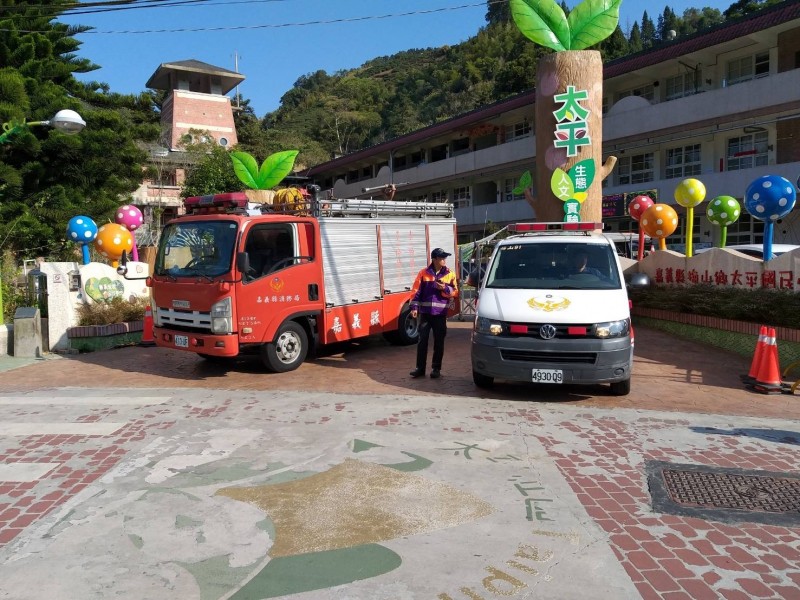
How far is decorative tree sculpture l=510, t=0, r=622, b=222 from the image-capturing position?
11.1 m

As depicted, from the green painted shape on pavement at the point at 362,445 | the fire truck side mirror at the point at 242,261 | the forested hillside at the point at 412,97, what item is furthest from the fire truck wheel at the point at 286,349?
the forested hillside at the point at 412,97

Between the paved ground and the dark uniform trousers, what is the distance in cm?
51

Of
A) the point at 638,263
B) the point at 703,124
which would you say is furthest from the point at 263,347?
the point at 703,124

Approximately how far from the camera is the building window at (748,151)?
21.6 meters

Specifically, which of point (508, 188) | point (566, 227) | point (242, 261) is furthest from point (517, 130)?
point (242, 261)

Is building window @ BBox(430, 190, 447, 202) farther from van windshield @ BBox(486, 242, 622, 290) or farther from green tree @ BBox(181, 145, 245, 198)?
van windshield @ BBox(486, 242, 622, 290)

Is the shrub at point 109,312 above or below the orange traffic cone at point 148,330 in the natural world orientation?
above

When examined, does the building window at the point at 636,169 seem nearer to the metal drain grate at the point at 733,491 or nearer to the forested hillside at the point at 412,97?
the forested hillside at the point at 412,97

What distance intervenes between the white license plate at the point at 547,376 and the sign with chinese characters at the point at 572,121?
19.3 ft

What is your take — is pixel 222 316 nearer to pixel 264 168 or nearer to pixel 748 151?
pixel 264 168

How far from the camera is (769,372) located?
7.76 meters

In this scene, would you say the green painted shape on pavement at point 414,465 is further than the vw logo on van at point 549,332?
No

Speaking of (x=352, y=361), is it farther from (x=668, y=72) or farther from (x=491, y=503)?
(x=668, y=72)

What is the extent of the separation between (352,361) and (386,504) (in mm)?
5948
